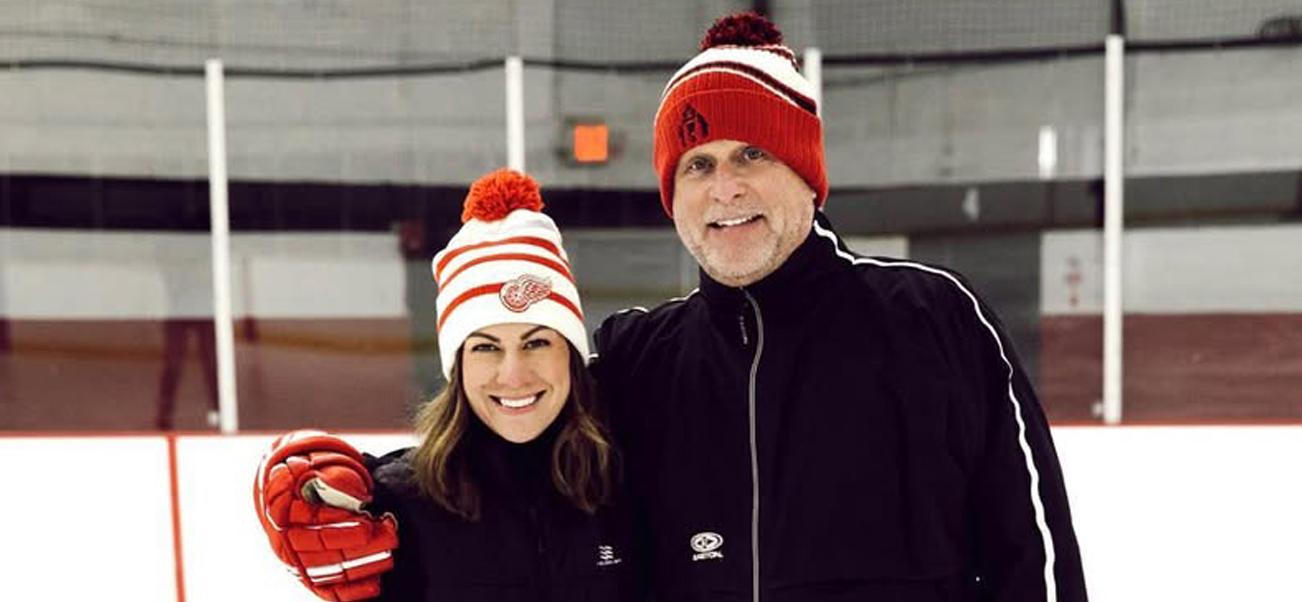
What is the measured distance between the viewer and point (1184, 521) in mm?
2244

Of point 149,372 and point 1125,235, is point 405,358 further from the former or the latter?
point 1125,235

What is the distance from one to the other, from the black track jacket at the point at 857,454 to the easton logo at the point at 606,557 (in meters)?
0.07

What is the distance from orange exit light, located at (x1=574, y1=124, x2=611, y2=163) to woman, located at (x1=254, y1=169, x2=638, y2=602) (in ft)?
9.62

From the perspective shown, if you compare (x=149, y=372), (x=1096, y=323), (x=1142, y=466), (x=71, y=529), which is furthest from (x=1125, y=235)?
(x=149, y=372)

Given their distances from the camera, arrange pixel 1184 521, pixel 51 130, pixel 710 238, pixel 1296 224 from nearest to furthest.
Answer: pixel 710 238, pixel 1184 521, pixel 1296 224, pixel 51 130

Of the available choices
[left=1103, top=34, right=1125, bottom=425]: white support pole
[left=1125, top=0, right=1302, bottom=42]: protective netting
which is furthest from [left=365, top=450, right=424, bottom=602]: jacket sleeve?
[left=1125, top=0, right=1302, bottom=42]: protective netting

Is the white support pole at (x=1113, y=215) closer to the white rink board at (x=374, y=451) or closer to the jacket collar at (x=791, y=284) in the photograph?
the white rink board at (x=374, y=451)

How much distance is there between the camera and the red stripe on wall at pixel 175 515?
7.80ft

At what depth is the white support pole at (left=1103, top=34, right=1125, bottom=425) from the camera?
12.6 feet

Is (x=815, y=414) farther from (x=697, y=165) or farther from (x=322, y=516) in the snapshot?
(x=322, y=516)

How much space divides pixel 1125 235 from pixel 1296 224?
2.13 feet

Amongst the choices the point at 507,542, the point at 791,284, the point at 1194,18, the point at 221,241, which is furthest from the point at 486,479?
the point at 1194,18

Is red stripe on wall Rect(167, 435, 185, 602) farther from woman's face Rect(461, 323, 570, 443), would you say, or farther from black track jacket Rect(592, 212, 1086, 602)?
black track jacket Rect(592, 212, 1086, 602)

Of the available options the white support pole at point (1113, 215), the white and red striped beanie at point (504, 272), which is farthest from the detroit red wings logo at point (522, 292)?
the white support pole at point (1113, 215)
